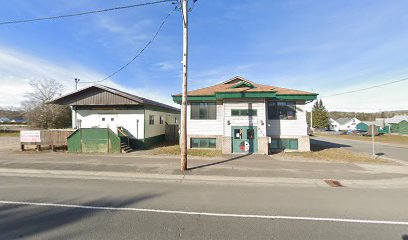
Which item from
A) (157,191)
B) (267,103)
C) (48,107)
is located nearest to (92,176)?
(157,191)

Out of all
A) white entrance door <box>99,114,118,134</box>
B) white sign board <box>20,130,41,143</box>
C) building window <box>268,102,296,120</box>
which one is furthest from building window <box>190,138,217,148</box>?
white sign board <box>20,130,41,143</box>

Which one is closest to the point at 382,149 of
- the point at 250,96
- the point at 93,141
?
the point at 250,96

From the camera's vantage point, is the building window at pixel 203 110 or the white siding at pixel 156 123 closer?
the building window at pixel 203 110

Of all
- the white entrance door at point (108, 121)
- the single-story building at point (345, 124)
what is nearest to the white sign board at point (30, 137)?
the white entrance door at point (108, 121)

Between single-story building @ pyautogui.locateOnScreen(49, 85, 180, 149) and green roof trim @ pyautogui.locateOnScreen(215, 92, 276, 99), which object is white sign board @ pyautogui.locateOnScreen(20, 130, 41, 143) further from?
green roof trim @ pyautogui.locateOnScreen(215, 92, 276, 99)

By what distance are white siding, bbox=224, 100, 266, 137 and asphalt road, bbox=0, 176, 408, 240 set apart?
7793mm

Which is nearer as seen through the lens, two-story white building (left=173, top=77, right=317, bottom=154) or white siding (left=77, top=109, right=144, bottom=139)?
two-story white building (left=173, top=77, right=317, bottom=154)

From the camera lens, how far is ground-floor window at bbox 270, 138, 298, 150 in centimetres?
1619

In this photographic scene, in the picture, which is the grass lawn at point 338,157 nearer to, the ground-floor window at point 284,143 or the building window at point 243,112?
→ the ground-floor window at point 284,143

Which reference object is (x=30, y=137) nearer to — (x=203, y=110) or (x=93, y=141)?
(x=93, y=141)

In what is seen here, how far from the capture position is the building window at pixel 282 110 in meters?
16.4

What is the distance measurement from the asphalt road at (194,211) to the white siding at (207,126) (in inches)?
364

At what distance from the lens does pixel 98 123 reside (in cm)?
1792

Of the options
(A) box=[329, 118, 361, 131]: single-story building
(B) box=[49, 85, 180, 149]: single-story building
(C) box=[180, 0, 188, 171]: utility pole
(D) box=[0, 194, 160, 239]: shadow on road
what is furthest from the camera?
(A) box=[329, 118, 361, 131]: single-story building
